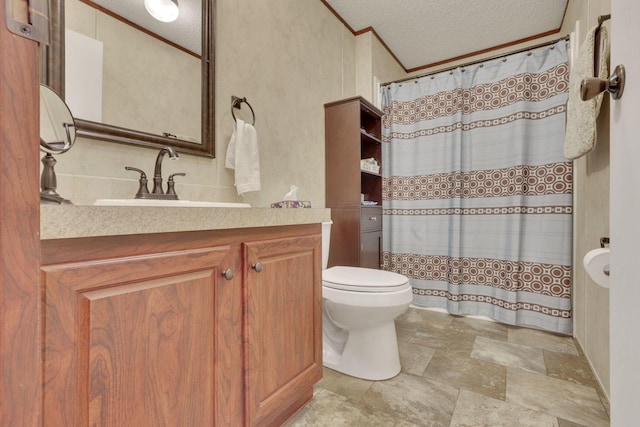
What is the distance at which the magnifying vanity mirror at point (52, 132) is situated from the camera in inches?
29.6

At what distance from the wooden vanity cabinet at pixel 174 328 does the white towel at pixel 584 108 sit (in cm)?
136

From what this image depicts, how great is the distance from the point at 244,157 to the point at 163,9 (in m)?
0.68

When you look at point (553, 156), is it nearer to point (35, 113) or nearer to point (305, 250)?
point (305, 250)

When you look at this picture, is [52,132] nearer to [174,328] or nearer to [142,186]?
[142,186]

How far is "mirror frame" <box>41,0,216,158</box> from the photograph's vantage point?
0.94 metres

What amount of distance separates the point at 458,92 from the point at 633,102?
6.56 feet

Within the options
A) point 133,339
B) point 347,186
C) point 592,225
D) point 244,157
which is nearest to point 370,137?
point 347,186

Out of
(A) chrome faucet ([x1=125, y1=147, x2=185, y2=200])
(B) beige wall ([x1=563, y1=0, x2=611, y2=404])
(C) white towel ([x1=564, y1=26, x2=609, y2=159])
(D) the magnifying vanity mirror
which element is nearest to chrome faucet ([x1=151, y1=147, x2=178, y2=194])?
(A) chrome faucet ([x1=125, y1=147, x2=185, y2=200])

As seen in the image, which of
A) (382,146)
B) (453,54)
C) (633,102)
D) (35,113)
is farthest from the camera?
(453,54)

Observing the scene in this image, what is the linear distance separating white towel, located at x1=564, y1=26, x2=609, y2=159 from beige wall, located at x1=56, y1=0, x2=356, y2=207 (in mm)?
1465

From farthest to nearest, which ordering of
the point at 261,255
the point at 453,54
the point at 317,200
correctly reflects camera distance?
the point at 453,54, the point at 317,200, the point at 261,255

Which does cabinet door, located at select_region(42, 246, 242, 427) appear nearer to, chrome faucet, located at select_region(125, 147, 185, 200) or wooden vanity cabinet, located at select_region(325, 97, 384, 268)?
chrome faucet, located at select_region(125, 147, 185, 200)

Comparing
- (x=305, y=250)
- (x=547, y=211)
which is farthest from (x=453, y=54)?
(x=305, y=250)

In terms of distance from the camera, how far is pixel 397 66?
3021mm
